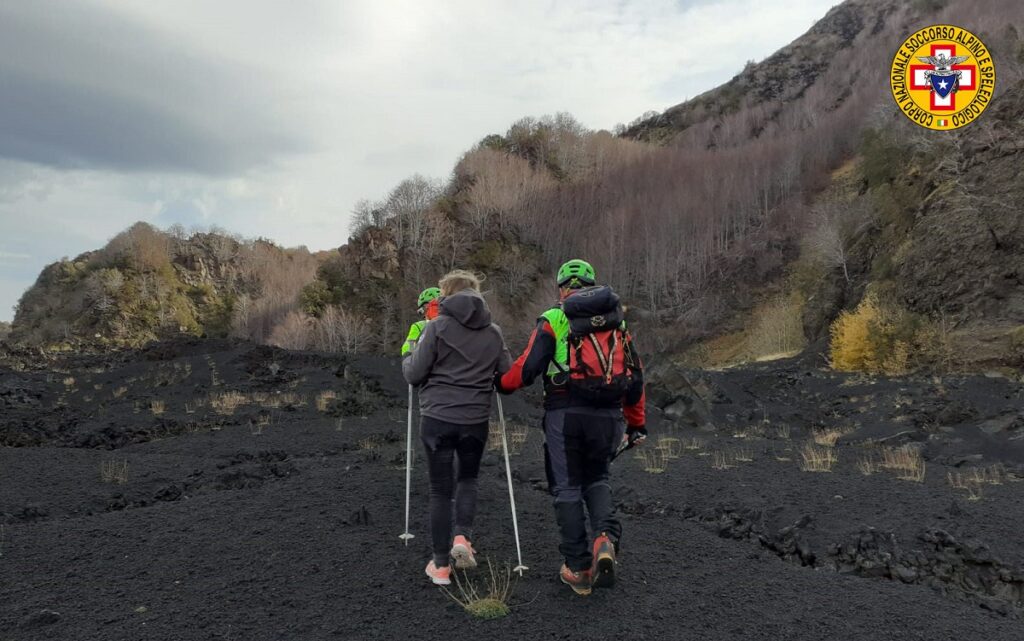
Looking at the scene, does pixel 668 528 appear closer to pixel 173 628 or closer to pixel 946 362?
pixel 173 628

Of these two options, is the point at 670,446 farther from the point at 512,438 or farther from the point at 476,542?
the point at 476,542

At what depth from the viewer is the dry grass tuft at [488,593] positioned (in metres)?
3.99

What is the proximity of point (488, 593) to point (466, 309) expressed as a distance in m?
1.97

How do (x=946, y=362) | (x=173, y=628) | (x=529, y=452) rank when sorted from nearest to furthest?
(x=173, y=628)
(x=529, y=452)
(x=946, y=362)

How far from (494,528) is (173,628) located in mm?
2673

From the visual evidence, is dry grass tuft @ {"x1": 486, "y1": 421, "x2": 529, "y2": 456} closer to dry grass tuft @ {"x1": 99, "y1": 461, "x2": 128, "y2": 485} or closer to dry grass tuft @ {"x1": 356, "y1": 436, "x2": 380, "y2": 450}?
dry grass tuft @ {"x1": 356, "y1": 436, "x2": 380, "y2": 450}

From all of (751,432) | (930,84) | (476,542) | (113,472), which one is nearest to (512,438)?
(113,472)

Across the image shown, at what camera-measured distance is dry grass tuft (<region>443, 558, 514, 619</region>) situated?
13.1ft

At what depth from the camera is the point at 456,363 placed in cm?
436

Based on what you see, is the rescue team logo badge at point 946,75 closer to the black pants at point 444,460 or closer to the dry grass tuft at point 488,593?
the black pants at point 444,460

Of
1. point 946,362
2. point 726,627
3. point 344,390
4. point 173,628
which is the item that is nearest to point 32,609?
point 173,628

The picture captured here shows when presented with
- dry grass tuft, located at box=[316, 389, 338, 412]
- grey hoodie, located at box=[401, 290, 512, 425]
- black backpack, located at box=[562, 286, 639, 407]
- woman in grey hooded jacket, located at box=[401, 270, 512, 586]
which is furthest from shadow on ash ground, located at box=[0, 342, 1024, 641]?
dry grass tuft, located at box=[316, 389, 338, 412]

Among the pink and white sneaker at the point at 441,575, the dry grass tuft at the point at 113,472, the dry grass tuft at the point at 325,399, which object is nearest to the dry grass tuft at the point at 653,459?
the pink and white sneaker at the point at 441,575

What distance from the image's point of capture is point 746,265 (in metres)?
54.2
